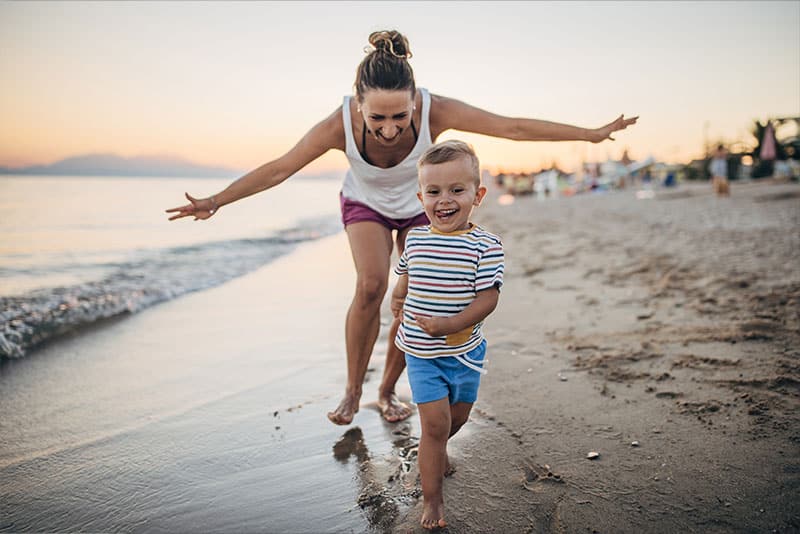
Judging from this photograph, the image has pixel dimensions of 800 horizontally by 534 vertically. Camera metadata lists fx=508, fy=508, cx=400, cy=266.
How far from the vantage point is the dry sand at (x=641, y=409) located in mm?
1864

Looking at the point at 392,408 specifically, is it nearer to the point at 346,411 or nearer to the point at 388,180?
the point at 346,411

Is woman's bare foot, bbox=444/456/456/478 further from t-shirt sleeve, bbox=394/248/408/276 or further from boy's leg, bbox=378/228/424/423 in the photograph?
t-shirt sleeve, bbox=394/248/408/276

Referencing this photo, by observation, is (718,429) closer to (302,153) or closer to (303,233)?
(302,153)

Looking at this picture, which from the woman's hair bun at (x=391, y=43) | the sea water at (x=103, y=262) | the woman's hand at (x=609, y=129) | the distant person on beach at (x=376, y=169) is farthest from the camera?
the sea water at (x=103, y=262)

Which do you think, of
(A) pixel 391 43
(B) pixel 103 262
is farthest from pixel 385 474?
(B) pixel 103 262

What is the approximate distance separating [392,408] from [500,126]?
1653mm

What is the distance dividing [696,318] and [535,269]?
292 cm

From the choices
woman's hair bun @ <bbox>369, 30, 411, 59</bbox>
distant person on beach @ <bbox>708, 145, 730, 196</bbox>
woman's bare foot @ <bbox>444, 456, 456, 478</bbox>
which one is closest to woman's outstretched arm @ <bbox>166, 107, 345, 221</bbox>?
woman's hair bun @ <bbox>369, 30, 411, 59</bbox>

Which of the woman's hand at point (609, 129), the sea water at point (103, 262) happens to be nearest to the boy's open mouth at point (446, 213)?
the woman's hand at point (609, 129)

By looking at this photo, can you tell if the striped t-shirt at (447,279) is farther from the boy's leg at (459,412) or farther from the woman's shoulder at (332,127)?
the woman's shoulder at (332,127)

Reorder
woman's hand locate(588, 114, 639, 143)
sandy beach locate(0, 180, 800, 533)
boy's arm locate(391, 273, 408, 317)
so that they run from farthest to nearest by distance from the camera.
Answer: woman's hand locate(588, 114, 639, 143)
boy's arm locate(391, 273, 408, 317)
sandy beach locate(0, 180, 800, 533)

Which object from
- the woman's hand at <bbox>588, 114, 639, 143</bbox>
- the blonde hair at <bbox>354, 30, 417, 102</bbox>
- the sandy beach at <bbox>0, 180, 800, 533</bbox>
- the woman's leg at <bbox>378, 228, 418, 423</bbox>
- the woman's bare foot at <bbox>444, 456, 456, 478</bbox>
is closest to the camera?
the sandy beach at <bbox>0, 180, 800, 533</bbox>

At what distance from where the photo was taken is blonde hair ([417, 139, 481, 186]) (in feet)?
6.42

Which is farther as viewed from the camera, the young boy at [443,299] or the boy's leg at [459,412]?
the boy's leg at [459,412]
